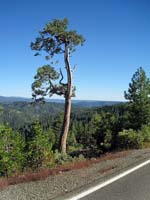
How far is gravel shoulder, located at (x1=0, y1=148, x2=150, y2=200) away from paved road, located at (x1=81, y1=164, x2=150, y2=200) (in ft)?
1.51

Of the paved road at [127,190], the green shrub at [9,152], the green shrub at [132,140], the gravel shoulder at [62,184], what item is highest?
the paved road at [127,190]

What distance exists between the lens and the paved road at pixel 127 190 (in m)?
7.52

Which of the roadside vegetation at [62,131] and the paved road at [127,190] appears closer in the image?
the paved road at [127,190]

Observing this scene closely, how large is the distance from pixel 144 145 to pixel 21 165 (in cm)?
1421

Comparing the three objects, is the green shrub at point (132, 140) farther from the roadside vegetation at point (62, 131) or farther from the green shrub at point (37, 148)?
the green shrub at point (37, 148)

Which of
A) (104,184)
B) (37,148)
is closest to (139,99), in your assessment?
(37,148)

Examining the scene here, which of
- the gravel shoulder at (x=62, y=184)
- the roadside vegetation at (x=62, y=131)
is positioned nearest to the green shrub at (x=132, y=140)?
the roadside vegetation at (x=62, y=131)

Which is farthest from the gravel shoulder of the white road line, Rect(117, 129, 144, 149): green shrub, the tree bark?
the tree bark

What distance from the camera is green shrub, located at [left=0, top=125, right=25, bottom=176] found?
30.2 m

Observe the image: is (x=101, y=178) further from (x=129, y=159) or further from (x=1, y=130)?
(x=1, y=130)

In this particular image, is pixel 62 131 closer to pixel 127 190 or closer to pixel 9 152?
pixel 9 152

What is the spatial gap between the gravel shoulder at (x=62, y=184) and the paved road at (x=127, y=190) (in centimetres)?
46

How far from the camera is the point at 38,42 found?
2514 centimetres

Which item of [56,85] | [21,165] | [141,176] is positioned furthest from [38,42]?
Answer: [141,176]
